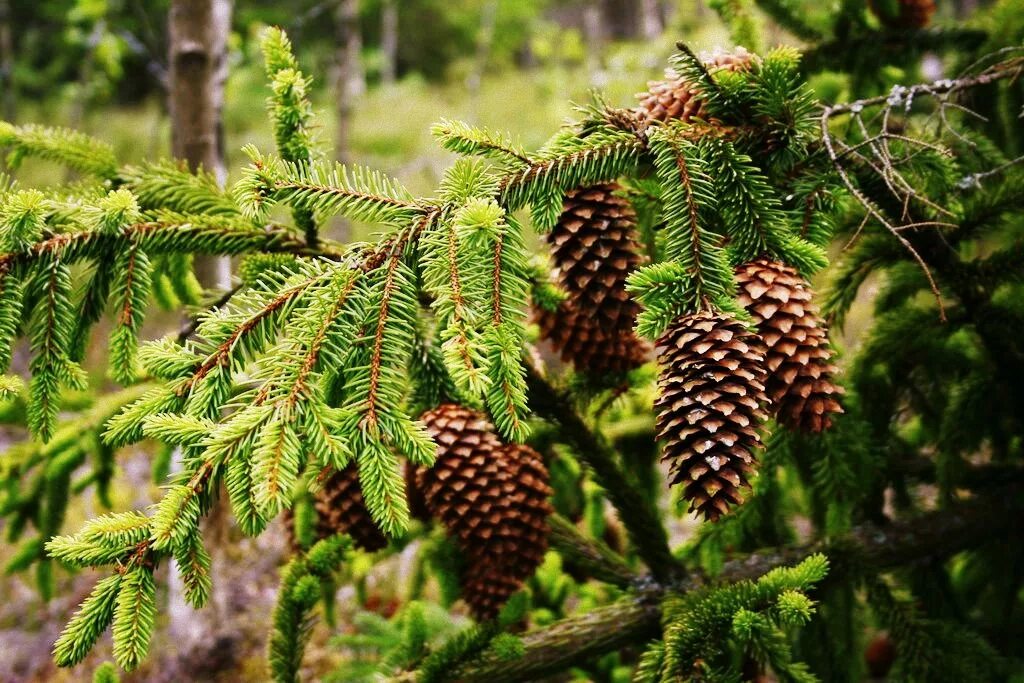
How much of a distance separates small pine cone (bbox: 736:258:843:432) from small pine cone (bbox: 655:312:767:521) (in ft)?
0.21

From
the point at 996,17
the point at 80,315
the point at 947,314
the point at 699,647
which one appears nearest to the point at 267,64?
the point at 80,315

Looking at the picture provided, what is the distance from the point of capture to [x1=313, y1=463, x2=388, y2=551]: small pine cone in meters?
1.46

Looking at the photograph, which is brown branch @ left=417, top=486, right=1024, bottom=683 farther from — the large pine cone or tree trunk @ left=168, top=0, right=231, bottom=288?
tree trunk @ left=168, top=0, right=231, bottom=288

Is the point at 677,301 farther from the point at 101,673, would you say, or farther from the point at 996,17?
the point at 996,17

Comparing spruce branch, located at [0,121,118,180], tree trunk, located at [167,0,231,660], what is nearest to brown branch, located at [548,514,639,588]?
spruce branch, located at [0,121,118,180]

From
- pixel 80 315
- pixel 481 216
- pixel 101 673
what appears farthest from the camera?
pixel 101 673

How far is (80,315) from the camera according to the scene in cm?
120

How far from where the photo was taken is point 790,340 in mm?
1018

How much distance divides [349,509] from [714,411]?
0.85m

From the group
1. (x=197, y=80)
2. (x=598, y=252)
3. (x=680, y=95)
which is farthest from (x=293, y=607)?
(x=197, y=80)

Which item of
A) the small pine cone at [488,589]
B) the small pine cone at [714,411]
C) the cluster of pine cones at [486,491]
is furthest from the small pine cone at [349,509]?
the small pine cone at [714,411]

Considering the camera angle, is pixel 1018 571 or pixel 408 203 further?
pixel 1018 571

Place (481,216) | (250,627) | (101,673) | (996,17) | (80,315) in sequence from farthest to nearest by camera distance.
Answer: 1. (250,627)
2. (996,17)
3. (101,673)
4. (80,315)
5. (481,216)

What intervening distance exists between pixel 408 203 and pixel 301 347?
0.28 meters
